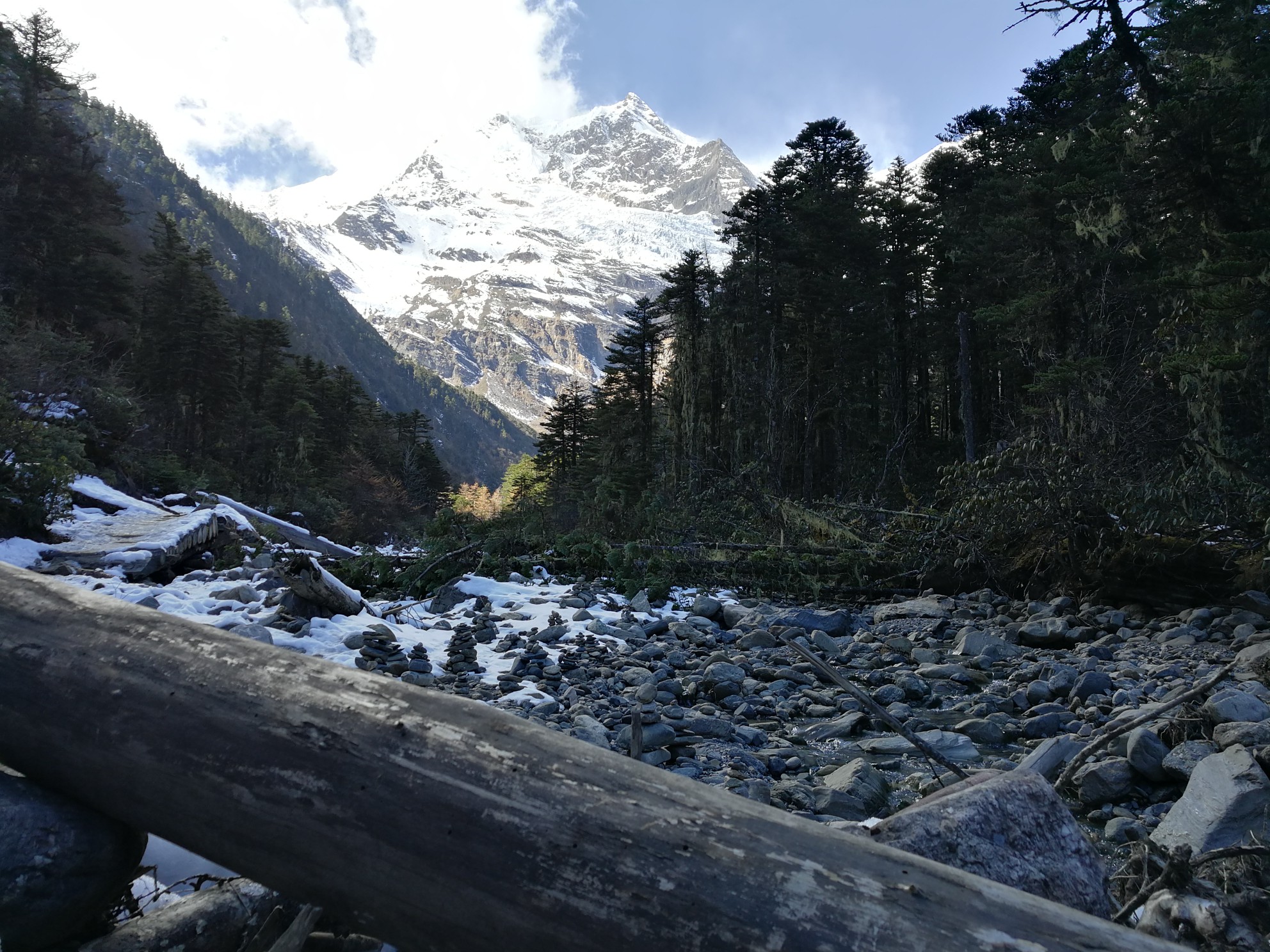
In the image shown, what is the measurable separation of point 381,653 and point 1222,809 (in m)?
4.96

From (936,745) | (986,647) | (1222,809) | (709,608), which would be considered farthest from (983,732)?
(709,608)

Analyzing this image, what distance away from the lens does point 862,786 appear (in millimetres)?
3578

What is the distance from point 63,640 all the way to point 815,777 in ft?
11.2

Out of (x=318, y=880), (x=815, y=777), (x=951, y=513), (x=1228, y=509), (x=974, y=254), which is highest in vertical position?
(x=974, y=254)

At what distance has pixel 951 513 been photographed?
8969mm

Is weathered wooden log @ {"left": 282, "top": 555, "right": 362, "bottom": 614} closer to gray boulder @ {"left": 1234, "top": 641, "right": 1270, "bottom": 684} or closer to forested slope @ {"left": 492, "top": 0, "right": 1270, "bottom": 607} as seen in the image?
forested slope @ {"left": 492, "top": 0, "right": 1270, "bottom": 607}

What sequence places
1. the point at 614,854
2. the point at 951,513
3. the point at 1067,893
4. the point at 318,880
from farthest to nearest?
1. the point at 951,513
2. the point at 1067,893
3. the point at 318,880
4. the point at 614,854

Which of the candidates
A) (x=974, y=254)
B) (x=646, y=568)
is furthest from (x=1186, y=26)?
(x=646, y=568)

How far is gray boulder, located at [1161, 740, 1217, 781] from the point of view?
11.4 feet

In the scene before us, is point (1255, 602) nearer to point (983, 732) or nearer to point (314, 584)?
point (983, 732)

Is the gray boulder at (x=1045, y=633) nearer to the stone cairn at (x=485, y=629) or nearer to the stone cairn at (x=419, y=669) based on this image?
the stone cairn at (x=485, y=629)

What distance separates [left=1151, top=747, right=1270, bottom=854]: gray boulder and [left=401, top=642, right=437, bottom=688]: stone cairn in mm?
4057

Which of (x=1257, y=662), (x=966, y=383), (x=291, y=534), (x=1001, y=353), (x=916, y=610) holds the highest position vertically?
(x=1001, y=353)

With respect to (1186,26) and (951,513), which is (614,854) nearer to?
(951,513)
